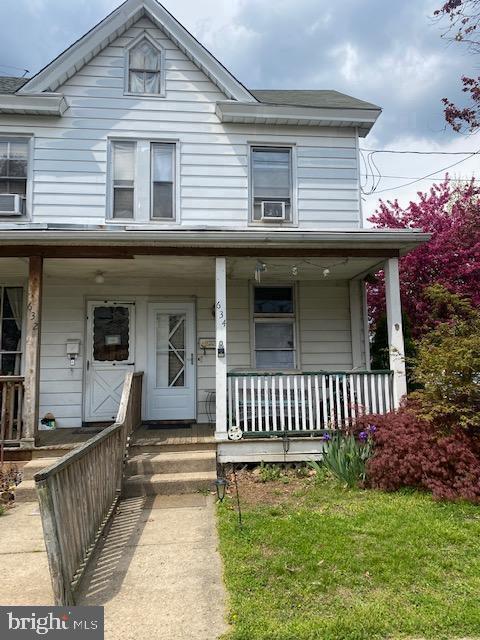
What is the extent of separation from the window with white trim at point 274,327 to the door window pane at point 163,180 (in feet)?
7.51

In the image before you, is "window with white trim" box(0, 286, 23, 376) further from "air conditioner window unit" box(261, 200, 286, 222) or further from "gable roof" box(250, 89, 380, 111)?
"gable roof" box(250, 89, 380, 111)

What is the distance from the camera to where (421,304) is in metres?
10.7

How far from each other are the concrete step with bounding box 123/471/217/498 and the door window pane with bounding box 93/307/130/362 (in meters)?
2.88

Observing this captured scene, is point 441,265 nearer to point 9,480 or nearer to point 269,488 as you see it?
point 269,488

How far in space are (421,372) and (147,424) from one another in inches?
183

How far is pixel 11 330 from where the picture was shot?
7.94 metres

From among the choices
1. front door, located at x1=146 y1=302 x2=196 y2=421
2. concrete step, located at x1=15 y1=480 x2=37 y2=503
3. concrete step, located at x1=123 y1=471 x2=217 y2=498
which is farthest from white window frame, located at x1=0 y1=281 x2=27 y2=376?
concrete step, located at x1=123 y1=471 x2=217 y2=498

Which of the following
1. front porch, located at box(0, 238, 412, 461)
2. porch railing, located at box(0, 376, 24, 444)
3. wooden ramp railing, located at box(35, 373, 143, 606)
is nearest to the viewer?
wooden ramp railing, located at box(35, 373, 143, 606)

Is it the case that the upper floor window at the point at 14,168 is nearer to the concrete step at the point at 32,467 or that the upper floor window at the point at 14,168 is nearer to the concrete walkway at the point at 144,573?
the concrete step at the point at 32,467

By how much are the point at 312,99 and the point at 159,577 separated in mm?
9185

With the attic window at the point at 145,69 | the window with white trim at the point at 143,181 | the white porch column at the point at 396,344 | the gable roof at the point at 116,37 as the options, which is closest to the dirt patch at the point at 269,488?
the white porch column at the point at 396,344

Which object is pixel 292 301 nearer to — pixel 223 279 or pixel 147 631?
pixel 223 279

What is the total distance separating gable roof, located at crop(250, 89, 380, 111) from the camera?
8.70 metres

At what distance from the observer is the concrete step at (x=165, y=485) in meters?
5.46
